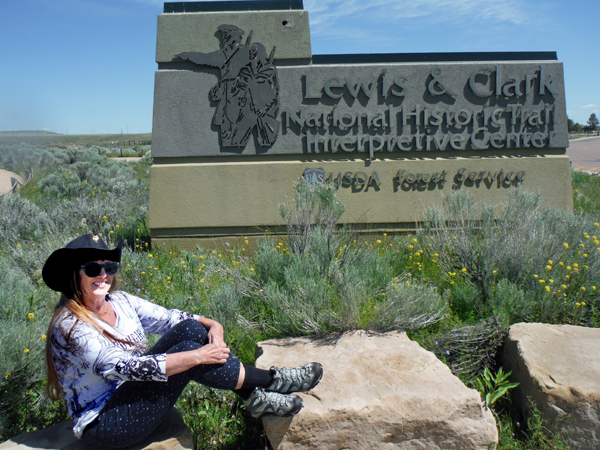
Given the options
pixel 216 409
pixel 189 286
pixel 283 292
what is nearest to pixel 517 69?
pixel 283 292

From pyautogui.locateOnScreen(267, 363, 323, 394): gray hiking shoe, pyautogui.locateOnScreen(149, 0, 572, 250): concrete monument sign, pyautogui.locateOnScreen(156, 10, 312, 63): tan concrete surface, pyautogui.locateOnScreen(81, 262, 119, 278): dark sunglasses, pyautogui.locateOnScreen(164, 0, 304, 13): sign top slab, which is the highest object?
pyautogui.locateOnScreen(164, 0, 304, 13): sign top slab

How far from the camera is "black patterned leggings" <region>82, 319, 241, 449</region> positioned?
8.16 ft

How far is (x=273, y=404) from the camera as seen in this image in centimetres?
279

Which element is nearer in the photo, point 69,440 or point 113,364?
point 113,364

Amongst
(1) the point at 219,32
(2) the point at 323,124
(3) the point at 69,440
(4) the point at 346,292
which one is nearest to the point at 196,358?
(3) the point at 69,440

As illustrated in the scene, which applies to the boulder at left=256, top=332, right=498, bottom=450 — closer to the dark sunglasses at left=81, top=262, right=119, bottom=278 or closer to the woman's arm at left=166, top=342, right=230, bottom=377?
the woman's arm at left=166, top=342, right=230, bottom=377

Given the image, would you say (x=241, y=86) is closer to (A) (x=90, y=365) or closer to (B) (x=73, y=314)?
(B) (x=73, y=314)

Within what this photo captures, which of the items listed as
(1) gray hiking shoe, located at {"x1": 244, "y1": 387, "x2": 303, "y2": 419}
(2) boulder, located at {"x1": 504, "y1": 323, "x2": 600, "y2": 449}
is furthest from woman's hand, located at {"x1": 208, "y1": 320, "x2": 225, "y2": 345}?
(2) boulder, located at {"x1": 504, "y1": 323, "x2": 600, "y2": 449}

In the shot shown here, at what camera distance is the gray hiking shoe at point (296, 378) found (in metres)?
2.91

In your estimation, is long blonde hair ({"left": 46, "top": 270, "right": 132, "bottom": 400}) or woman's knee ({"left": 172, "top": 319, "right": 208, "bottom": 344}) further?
woman's knee ({"left": 172, "top": 319, "right": 208, "bottom": 344})

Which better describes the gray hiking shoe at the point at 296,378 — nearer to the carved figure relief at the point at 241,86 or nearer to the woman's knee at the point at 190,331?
the woman's knee at the point at 190,331

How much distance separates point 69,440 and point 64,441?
0.02m

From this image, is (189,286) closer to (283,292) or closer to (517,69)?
(283,292)

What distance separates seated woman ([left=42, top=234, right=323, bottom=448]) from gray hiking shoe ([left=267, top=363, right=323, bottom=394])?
20mm
